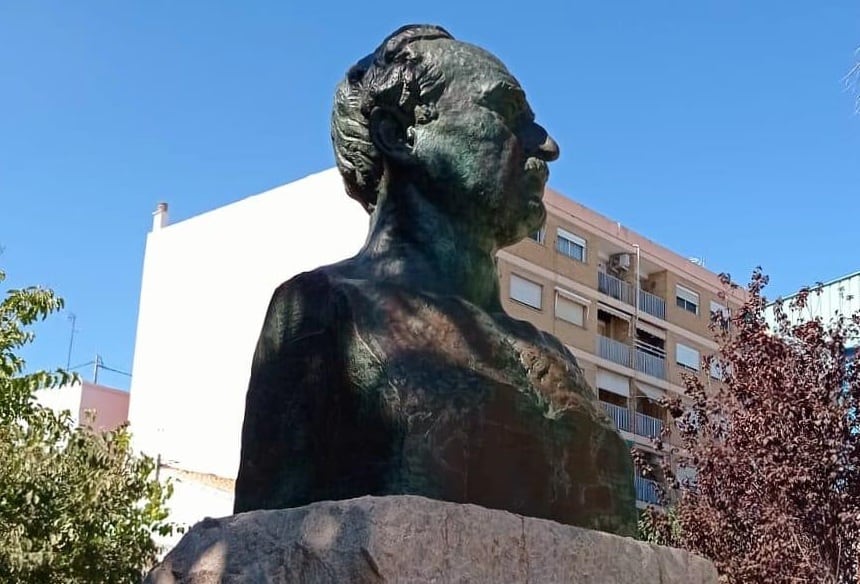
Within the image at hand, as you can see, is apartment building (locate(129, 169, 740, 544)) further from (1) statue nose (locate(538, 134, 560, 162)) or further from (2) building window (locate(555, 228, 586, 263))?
(1) statue nose (locate(538, 134, 560, 162))

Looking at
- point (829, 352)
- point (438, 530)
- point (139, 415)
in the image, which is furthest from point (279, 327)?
point (139, 415)

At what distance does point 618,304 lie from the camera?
33.0 meters

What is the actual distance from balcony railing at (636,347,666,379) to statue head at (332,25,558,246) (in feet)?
97.7

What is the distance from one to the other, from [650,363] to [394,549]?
104ft

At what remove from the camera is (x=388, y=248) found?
359 cm

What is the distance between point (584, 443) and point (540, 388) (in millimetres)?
199

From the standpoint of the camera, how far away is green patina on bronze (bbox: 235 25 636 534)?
3.14 m

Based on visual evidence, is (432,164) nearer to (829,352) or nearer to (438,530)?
(438,530)

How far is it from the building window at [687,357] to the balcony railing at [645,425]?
8.35 ft

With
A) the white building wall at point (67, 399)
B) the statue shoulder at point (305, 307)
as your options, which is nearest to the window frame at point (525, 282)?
the white building wall at point (67, 399)

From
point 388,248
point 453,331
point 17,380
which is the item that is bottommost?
point 453,331

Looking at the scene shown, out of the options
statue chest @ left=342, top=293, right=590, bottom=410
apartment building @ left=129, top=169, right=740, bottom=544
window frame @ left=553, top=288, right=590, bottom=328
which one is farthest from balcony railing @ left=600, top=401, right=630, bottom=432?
statue chest @ left=342, top=293, right=590, bottom=410

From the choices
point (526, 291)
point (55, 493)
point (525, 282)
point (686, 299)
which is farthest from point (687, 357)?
point (55, 493)

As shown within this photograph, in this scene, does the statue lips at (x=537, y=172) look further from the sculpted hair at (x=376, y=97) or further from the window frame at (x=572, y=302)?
the window frame at (x=572, y=302)
